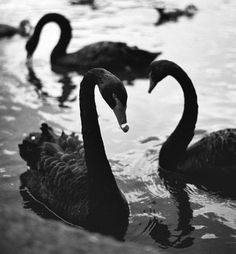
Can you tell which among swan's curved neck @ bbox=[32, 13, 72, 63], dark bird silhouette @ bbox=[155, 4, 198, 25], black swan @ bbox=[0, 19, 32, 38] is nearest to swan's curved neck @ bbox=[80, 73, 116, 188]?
swan's curved neck @ bbox=[32, 13, 72, 63]

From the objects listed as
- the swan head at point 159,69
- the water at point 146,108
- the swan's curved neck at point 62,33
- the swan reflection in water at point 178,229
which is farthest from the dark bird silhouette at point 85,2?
the swan reflection in water at point 178,229

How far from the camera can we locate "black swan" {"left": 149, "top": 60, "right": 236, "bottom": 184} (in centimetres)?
390

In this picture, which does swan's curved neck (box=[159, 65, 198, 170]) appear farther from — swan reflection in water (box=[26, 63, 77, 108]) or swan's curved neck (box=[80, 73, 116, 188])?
swan reflection in water (box=[26, 63, 77, 108])

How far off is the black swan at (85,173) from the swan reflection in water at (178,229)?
8.0 inches

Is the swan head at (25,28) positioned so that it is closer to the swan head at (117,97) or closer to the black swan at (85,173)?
the black swan at (85,173)

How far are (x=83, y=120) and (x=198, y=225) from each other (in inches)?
42.5

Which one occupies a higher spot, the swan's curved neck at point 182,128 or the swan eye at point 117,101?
the swan eye at point 117,101

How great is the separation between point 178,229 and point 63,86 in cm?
387

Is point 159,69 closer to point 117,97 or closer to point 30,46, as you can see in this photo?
point 117,97

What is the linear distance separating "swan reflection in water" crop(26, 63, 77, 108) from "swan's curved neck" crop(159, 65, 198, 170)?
2142mm

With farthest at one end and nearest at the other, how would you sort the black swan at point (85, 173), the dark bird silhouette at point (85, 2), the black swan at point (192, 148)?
the dark bird silhouette at point (85, 2) < the black swan at point (192, 148) < the black swan at point (85, 173)

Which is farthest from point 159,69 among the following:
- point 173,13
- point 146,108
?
point 173,13

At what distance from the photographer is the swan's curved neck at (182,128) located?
4.05m

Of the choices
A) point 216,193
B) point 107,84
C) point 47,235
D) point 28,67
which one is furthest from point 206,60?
point 47,235
